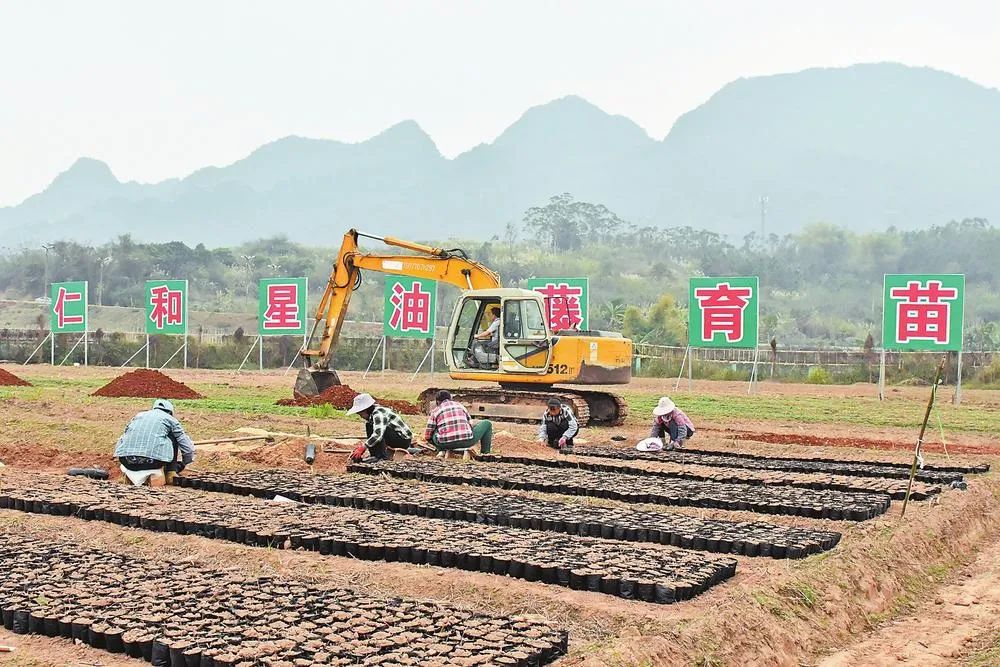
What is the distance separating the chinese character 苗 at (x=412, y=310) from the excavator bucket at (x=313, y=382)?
11588 millimetres

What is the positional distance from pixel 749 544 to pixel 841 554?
73 cm

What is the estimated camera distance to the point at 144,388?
25062 millimetres

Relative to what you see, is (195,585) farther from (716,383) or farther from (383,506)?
(716,383)

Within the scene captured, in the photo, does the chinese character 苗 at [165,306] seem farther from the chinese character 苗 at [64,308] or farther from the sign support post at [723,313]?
the sign support post at [723,313]

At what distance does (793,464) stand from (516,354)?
257 inches

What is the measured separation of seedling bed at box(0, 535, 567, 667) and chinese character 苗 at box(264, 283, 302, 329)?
93.1ft

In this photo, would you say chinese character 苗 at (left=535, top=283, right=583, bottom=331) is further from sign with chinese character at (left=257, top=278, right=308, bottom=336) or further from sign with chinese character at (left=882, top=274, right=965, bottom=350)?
sign with chinese character at (left=882, top=274, right=965, bottom=350)

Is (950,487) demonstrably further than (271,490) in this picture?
Yes

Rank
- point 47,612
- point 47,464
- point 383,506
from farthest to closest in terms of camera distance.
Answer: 1. point 47,464
2. point 383,506
3. point 47,612

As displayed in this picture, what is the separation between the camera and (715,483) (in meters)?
12.2

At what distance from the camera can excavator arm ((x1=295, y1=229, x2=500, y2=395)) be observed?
69.4ft

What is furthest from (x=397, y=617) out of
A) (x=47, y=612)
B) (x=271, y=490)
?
(x=271, y=490)

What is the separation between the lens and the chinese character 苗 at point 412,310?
3431cm

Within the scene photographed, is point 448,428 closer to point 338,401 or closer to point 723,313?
point 338,401
